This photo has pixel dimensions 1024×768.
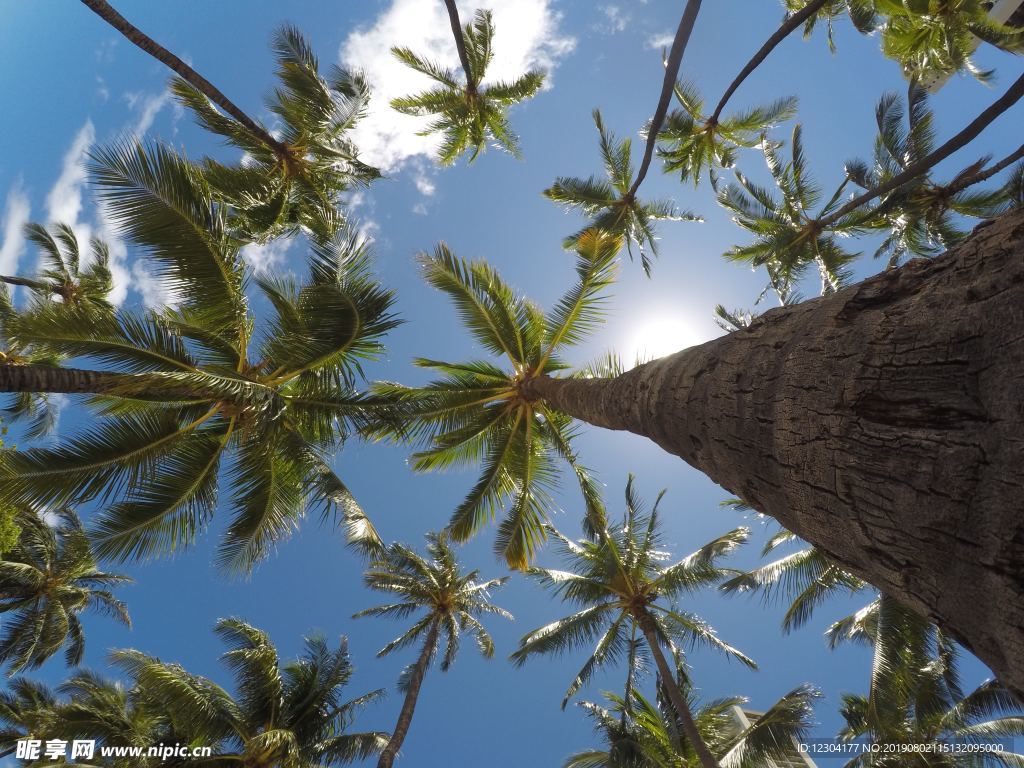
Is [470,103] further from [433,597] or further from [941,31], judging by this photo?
[433,597]

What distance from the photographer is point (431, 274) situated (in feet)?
27.6

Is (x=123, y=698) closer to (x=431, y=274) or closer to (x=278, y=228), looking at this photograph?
(x=278, y=228)

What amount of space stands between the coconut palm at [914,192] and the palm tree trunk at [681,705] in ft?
30.6

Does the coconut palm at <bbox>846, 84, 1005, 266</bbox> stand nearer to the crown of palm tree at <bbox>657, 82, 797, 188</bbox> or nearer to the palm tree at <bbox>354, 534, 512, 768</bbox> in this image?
the crown of palm tree at <bbox>657, 82, 797, 188</bbox>

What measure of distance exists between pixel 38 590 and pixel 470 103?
60.9 ft

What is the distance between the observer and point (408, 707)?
12391mm

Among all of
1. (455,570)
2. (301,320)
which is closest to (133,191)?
(301,320)

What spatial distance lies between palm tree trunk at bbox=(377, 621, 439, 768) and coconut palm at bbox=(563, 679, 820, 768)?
13.0ft

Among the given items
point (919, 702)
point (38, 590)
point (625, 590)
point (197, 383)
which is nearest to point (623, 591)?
point (625, 590)

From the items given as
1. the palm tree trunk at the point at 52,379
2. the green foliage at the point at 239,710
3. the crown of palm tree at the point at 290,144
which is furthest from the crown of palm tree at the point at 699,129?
the green foliage at the point at 239,710

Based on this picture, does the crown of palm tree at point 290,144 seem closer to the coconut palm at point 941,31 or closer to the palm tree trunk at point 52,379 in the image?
the palm tree trunk at point 52,379

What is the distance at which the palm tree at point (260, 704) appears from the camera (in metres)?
9.73

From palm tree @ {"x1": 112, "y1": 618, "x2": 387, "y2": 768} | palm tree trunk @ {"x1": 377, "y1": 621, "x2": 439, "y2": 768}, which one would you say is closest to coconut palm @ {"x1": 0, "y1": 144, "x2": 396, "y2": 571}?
palm tree @ {"x1": 112, "y1": 618, "x2": 387, "y2": 768}

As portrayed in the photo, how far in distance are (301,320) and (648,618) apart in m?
9.98
